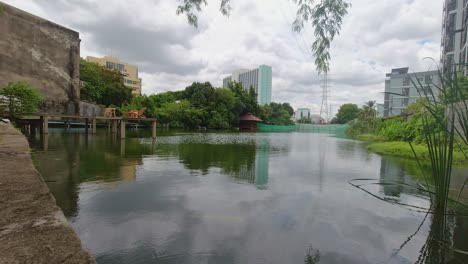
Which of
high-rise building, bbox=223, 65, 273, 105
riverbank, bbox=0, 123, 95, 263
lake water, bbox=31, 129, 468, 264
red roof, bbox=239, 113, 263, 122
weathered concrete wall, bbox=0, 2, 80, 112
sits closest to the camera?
riverbank, bbox=0, 123, 95, 263

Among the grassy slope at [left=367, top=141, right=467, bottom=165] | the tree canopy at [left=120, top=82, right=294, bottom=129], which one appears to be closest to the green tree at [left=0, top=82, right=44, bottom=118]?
the grassy slope at [left=367, top=141, right=467, bottom=165]

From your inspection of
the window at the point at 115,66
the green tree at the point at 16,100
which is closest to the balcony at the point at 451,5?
the green tree at the point at 16,100

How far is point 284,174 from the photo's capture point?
23.0 ft

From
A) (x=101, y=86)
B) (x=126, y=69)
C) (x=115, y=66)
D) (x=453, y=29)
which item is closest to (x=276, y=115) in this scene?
(x=453, y=29)

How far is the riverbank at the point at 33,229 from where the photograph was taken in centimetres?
127

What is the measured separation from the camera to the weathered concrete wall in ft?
48.0

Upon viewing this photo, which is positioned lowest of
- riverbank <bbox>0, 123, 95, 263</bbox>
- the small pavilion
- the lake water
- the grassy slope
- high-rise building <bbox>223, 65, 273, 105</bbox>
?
the lake water

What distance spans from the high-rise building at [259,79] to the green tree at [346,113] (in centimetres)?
1985

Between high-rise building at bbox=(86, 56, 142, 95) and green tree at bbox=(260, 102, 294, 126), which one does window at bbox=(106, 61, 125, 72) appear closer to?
high-rise building at bbox=(86, 56, 142, 95)

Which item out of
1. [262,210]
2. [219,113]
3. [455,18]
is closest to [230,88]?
[219,113]

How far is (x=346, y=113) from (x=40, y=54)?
6677 centimetres

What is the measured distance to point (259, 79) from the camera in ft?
190

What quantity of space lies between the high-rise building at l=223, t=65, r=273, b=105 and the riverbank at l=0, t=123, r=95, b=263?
52.1 metres

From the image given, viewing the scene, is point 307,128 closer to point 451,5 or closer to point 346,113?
point 346,113
